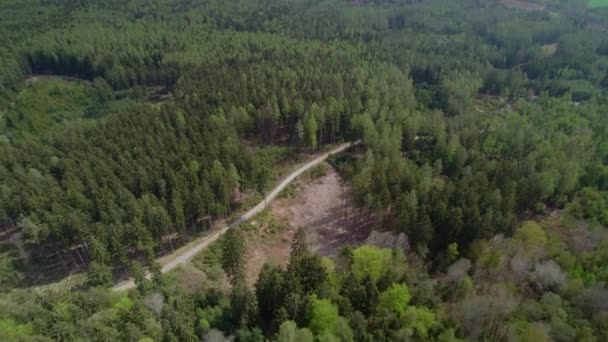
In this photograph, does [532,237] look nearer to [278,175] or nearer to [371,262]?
[371,262]

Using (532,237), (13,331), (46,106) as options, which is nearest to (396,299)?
(532,237)

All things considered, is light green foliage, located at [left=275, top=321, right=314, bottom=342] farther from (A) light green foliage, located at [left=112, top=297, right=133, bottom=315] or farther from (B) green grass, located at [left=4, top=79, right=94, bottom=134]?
(B) green grass, located at [left=4, top=79, right=94, bottom=134]

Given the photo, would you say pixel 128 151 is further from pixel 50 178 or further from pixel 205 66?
pixel 205 66

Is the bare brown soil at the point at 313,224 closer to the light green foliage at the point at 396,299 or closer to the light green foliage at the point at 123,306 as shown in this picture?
the light green foliage at the point at 123,306

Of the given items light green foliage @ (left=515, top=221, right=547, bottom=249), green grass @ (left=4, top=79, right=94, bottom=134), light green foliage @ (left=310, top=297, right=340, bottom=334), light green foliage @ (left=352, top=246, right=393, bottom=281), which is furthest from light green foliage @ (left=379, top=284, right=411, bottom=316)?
green grass @ (left=4, top=79, right=94, bottom=134)

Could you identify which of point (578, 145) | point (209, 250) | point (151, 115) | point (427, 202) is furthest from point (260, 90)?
point (578, 145)

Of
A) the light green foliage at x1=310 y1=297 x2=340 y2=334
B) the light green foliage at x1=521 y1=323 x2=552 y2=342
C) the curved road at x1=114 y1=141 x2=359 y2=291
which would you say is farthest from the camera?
the curved road at x1=114 y1=141 x2=359 y2=291
